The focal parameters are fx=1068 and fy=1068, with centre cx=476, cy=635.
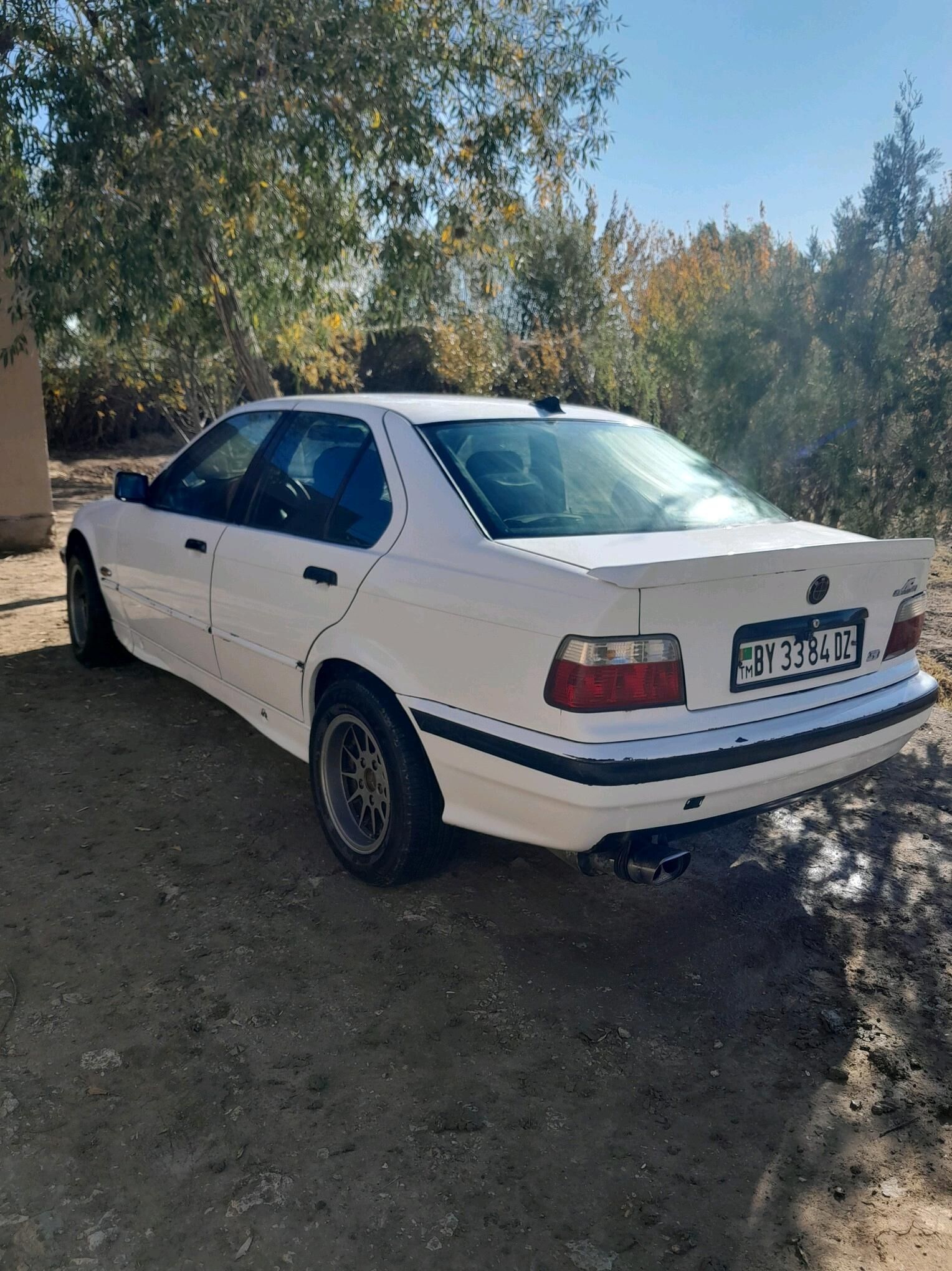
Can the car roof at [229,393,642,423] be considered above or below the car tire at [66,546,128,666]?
above

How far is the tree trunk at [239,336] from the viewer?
8.06 m

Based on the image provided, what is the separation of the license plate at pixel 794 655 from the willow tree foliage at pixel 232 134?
5511mm

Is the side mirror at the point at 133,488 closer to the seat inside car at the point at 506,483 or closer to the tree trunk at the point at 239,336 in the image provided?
the seat inside car at the point at 506,483

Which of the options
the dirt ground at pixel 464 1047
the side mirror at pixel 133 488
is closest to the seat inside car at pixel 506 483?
the dirt ground at pixel 464 1047

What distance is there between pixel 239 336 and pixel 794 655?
A: 6525 mm

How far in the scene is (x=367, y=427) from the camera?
12.9ft

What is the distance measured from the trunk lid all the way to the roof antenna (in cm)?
97

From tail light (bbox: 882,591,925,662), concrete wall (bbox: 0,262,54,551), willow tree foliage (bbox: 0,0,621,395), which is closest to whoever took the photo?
tail light (bbox: 882,591,925,662)

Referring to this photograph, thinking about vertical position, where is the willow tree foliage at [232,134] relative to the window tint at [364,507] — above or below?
above

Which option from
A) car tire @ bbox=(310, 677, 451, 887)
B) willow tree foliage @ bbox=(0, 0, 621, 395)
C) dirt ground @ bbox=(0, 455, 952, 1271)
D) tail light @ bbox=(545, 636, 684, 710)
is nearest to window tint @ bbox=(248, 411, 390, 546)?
car tire @ bbox=(310, 677, 451, 887)

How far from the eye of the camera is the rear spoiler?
2840 millimetres

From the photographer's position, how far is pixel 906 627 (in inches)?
144

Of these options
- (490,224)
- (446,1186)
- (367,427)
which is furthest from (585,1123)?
(490,224)

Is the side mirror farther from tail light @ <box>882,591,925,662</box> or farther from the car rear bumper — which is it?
tail light @ <box>882,591,925,662</box>
